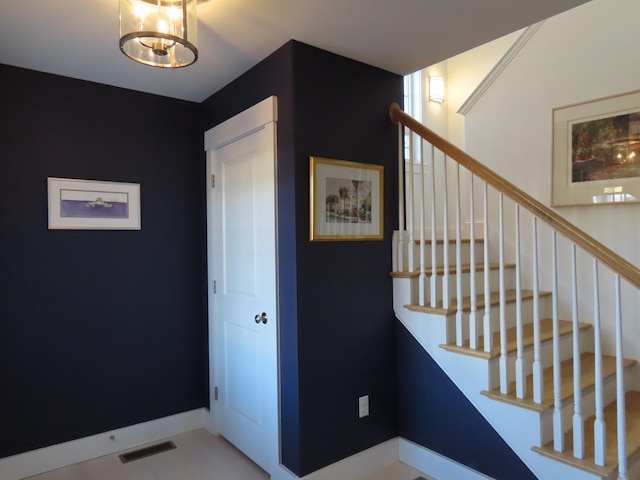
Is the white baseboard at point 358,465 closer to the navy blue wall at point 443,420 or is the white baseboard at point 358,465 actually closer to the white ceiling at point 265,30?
the navy blue wall at point 443,420

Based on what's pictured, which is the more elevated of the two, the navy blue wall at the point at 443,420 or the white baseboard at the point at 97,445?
the navy blue wall at the point at 443,420

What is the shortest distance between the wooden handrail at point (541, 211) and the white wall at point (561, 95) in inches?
33.1

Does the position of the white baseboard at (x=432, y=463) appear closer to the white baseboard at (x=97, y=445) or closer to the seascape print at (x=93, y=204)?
the white baseboard at (x=97, y=445)

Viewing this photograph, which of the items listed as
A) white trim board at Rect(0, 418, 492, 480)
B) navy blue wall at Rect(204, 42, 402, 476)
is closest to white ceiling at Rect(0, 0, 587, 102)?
navy blue wall at Rect(204, 42, 402, 476)

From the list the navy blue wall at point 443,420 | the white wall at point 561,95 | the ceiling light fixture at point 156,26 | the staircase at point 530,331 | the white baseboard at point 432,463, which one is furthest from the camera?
the white wall at point 561,95

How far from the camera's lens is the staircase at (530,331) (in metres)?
1.70

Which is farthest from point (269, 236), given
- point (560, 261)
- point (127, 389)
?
point (560, 261)

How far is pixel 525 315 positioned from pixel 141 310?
2404 mm

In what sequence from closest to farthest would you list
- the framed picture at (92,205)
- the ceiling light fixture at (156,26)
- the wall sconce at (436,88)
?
the ceiling light fixture at (156,26), the framed picture at (92,205), the wall sconce at (436,88)

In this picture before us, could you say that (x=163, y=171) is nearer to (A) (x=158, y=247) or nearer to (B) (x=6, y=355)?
(A) (x=158, y=247)

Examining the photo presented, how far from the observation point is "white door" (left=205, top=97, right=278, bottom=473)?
7.43ft

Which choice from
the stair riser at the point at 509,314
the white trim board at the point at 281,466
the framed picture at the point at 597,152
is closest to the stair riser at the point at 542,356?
the stair riser at the point at 509,314

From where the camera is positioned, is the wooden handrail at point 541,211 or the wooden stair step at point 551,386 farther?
the wooden stair step at point 551,386

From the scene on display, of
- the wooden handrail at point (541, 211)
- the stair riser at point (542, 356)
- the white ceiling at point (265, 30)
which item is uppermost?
the white ceiling at point (265, 30)
